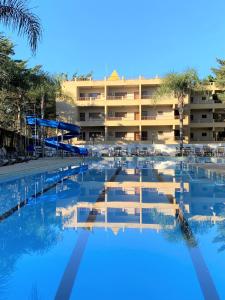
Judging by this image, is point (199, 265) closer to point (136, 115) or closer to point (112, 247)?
point (112, 247)

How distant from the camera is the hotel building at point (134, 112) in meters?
42.5

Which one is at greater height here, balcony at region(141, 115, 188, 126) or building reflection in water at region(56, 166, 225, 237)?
balcony at region(141, 115, 188, 126)

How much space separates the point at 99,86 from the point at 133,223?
38.2 m

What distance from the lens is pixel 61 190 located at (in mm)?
11242

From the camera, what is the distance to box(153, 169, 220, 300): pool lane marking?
11.5 ft

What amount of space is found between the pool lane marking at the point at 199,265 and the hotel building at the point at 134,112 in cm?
3636

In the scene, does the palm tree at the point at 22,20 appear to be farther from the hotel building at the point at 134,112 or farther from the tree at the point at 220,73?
the hotel building at the point at 134,112

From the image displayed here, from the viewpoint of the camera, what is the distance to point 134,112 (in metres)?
44.2

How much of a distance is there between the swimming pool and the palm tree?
16.1 ft

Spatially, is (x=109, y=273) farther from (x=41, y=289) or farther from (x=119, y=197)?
(x=119, y=197)

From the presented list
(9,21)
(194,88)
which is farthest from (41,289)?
(194,88)

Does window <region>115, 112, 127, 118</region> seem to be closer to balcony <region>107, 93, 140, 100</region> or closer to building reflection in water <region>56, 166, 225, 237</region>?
balcony <region>107, 93, 140, 100</region>

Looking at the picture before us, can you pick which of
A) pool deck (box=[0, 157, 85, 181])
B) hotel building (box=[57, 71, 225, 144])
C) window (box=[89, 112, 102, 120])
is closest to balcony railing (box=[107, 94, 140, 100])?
hotel building (box=[57, 71, 225, 144])

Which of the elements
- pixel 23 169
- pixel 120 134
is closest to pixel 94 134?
pixel 120 134
